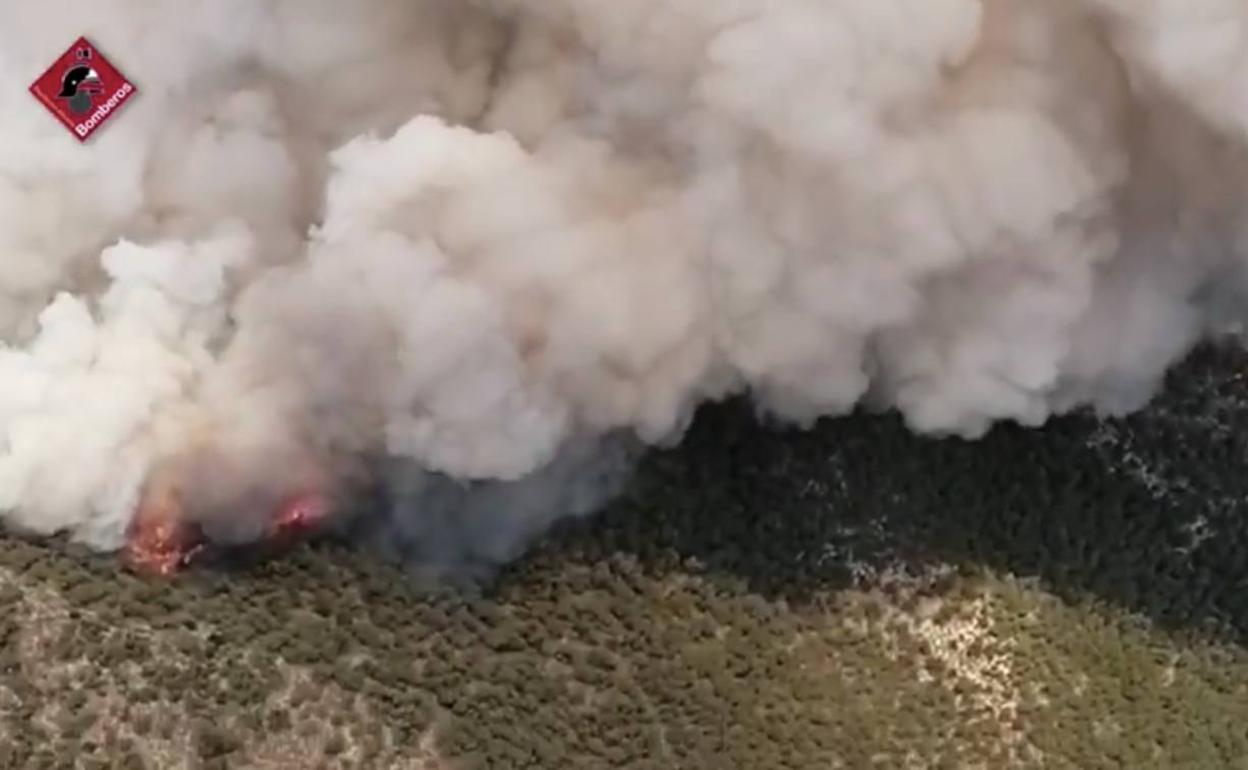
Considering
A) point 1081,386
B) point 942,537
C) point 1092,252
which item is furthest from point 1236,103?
point 942,537

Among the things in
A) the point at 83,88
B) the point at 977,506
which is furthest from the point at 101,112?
the point at 977,506

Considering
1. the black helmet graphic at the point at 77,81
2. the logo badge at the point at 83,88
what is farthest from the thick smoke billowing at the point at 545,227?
the black helmet graphic at the point at 77,81

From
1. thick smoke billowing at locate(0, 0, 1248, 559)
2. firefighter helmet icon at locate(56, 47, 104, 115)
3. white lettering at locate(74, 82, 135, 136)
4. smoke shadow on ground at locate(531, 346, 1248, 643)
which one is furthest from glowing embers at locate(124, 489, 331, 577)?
firefighter helmet icon at locate(56, 47, 104, 115)

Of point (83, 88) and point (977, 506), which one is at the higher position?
point (977, 506)

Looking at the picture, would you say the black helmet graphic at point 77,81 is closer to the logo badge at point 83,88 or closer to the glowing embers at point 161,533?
the logo badge at point 83,88

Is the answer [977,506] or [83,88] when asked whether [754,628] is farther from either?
[83,88]

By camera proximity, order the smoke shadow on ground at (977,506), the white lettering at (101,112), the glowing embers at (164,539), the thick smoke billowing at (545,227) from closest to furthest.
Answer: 1. the thick smoke billowing at (545,227)
2. the glowing embers at (164,539)
3. the white lettering at (101,112)
4. the smoke shadow on ground at (977,506)

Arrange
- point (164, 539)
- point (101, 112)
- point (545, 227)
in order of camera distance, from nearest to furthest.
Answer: point (164, 539)
point (545, 227)
point (101, 112)
